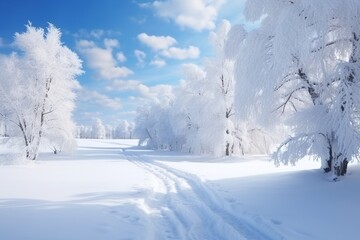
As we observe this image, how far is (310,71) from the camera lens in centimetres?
1071

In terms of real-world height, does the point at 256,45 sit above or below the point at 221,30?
below

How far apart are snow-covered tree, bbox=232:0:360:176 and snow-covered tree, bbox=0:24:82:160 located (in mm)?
17693

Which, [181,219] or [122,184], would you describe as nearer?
[181,219]

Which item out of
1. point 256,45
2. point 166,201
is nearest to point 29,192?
point 166,201

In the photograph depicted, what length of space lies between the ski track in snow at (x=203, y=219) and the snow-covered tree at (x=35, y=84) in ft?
54.1

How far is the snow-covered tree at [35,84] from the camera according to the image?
2402 cm

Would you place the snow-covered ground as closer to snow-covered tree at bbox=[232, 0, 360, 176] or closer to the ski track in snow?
the ski track in snow

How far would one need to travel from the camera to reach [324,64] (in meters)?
9.95

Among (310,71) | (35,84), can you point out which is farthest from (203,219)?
(35,84)

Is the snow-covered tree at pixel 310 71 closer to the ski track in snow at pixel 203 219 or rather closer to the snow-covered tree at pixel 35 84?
the ski track in snow at pixel 203 219

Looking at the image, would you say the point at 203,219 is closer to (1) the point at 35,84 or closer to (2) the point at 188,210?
(2) the point at 188,210

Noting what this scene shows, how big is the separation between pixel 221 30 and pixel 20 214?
24.0m

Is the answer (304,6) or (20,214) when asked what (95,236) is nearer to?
(20,214)

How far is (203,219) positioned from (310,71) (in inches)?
249
